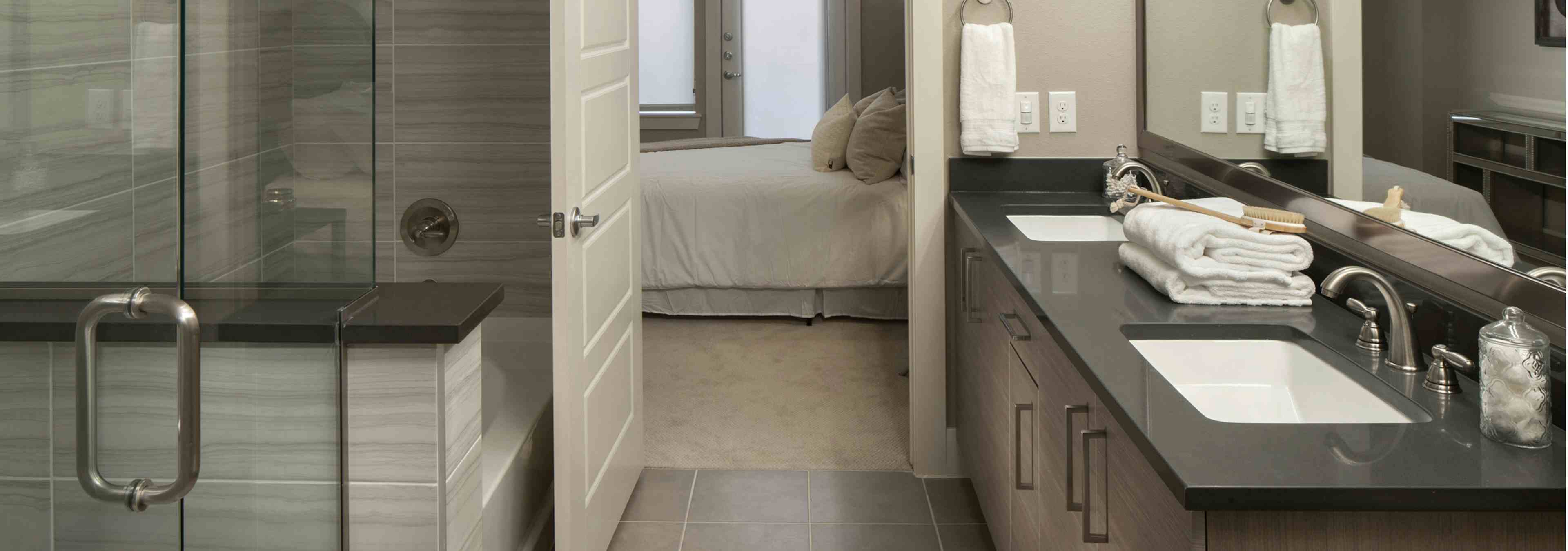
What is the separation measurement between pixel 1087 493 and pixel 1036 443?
0.38 m

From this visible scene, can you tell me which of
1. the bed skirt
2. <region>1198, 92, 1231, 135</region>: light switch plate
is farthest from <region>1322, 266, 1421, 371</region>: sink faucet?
the bed skirt

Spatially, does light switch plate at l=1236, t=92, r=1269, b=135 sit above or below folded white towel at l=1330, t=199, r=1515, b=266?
above

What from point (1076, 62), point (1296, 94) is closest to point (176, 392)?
point (1296, 94)

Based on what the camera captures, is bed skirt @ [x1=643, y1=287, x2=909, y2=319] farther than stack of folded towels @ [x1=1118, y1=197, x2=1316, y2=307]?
Yes

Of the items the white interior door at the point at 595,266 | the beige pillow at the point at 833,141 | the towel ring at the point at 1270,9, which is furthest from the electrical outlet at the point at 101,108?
the beige pillow at the point at 833,141

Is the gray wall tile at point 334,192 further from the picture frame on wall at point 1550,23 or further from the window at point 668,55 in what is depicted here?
the window at point 668,55

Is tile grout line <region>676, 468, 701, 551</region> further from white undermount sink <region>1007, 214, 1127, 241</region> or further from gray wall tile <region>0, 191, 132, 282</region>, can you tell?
gray wall tile <region>0, 191, 132, 282</region>

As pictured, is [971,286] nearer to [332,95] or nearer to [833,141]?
[332,95]

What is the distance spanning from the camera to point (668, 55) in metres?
8.22

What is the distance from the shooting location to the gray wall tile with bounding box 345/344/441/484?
66.6 inches

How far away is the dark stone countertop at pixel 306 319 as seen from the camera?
0.94 meters

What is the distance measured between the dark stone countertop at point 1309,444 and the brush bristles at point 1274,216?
7.5 inches

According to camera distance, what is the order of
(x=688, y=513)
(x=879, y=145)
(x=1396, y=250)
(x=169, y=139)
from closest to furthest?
(x=169, y=139), (x=1396, y=250), (x=688, y=513), (x=879, y=145)

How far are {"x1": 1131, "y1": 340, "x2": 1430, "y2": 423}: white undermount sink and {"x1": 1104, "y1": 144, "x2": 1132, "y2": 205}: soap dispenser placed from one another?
125 centimetres
